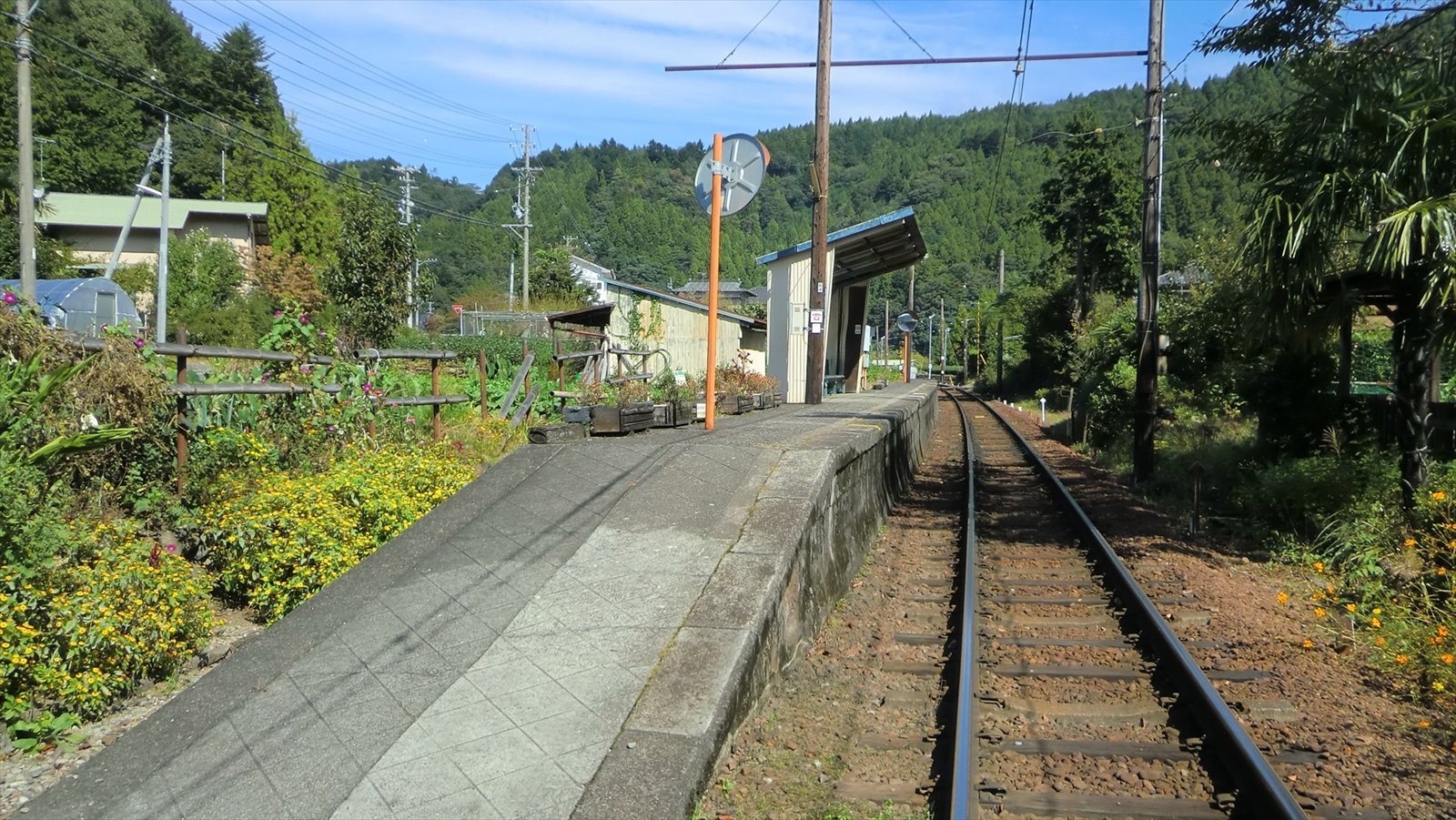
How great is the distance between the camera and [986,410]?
3894 centimetres

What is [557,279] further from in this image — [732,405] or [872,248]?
[732,405]

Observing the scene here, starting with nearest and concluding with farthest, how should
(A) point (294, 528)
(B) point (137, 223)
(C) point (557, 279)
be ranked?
(A) point (294, 528) < (B) point (137, 223) < (C) point (557, 279)

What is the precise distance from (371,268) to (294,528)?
19708mm

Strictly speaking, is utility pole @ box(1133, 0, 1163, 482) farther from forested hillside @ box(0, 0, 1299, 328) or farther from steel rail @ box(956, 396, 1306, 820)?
steel rail @ box(956, 396, 1306, 820)

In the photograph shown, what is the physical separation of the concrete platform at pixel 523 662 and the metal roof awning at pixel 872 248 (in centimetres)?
1377

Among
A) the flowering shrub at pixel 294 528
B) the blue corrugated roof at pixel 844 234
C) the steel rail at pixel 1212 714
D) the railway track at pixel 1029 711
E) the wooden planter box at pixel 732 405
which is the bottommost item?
the railway track at pixel 1029 711

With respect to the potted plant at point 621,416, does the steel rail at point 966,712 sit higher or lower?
lower

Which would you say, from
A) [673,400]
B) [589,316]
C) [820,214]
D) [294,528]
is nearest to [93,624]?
[294,528]

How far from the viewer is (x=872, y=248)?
83.0 feet

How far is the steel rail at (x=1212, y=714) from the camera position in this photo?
13.8 feet

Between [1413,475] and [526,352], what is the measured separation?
30.8 ft

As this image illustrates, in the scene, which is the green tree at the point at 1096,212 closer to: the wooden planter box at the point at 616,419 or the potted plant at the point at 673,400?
the potted plant at the point at 673,400

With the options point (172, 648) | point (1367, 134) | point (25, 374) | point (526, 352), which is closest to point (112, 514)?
point (25, 374)

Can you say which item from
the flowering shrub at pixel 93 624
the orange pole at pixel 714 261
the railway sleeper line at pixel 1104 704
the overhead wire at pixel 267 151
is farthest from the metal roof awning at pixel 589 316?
the flowering shrub at pixel 93 624
